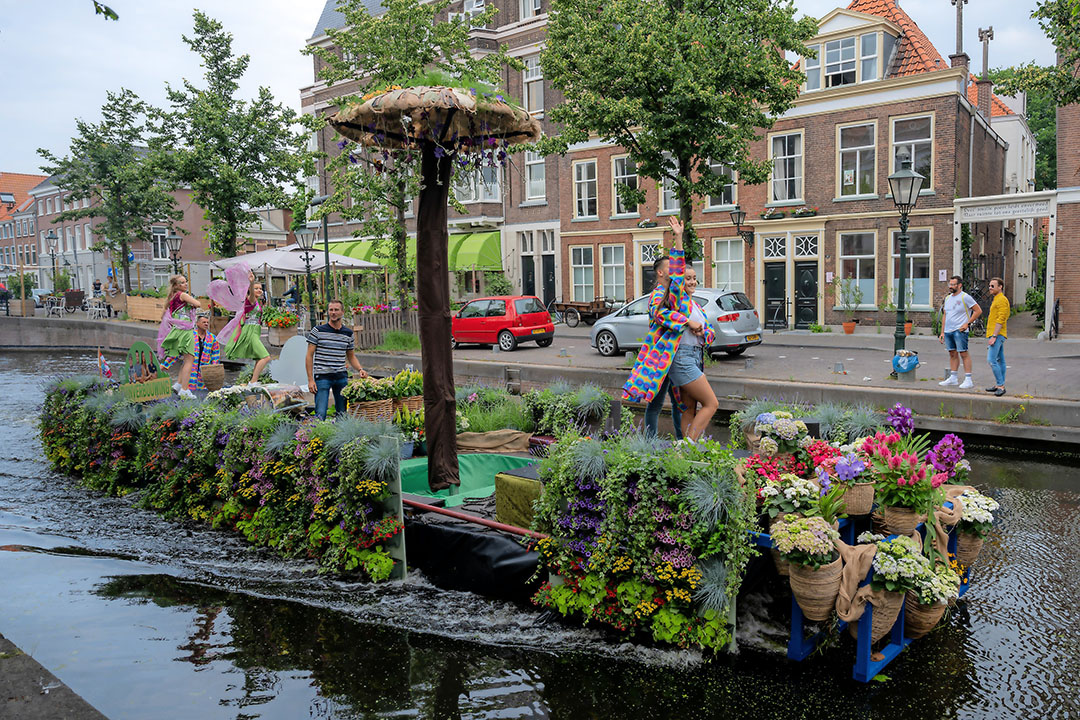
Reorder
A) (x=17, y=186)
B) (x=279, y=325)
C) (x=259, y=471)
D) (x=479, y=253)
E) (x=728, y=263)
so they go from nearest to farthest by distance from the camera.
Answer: (x=259, y=471) < (x=279, y=325) < (x=728, y=263) < (x=479, y=253) < (x=17, y=186)

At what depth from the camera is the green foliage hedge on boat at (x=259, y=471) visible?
230 inches

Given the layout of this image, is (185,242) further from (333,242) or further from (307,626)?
(307,626)

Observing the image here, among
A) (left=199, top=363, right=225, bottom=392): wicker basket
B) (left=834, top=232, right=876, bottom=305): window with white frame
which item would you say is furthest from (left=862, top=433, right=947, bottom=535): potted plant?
(left=834, top=232, right=876, bottom=305): window with white frame

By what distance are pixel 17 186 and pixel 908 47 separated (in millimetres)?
77991

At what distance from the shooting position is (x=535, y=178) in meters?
34.6

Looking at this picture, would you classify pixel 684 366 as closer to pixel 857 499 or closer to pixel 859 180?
pixel 857 499

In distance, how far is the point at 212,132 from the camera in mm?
27422

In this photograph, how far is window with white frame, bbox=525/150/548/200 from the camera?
34031mm

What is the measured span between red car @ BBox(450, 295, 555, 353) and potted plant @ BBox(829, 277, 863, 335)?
9.28m

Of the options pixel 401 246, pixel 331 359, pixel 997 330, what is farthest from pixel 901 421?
pixel 401 246

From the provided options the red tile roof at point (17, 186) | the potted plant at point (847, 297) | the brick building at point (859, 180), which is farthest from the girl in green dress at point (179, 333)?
the red tile roof at point (17, 186)

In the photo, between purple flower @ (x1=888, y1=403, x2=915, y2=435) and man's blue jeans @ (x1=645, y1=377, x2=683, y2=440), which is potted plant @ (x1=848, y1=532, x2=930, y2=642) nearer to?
purple flower @ (x1=888, y1=403, x2=915, y2=435)

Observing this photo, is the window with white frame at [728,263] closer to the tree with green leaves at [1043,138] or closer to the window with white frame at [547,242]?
the window with white frame at [547,242]

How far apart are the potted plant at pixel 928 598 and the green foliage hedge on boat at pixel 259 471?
3.41 metres
